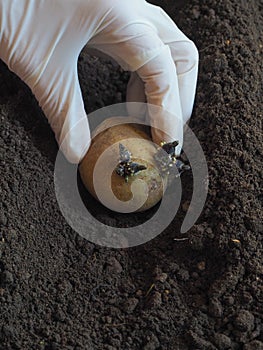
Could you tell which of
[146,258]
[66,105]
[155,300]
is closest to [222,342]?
[155,300]

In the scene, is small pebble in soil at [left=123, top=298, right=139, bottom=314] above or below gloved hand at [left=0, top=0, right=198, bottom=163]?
below

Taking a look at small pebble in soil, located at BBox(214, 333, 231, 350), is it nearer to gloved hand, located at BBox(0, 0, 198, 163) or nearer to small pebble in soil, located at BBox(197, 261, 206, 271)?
small pebble in soil, located at BBox(197, 261, 206, 271)

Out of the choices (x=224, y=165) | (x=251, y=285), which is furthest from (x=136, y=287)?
(x=224, y=165)

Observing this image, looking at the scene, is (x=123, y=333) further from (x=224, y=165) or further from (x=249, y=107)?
(x=249, y=107)

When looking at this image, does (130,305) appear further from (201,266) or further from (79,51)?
(79,51)

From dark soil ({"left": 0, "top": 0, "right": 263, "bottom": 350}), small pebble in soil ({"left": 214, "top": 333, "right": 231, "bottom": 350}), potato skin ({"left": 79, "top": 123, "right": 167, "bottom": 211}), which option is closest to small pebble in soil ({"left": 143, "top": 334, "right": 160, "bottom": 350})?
dark soil ({"left": 0, "top": 0, "right": 263, "bottom": 350})

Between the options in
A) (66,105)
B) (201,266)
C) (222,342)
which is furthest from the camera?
(66,105)

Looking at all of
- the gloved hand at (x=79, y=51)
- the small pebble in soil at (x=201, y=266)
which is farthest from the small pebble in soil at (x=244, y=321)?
the gloved hand at (x=79, y=51)
